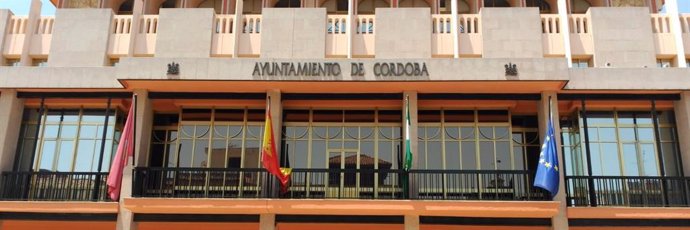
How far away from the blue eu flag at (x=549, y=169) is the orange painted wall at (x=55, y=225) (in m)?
12.0

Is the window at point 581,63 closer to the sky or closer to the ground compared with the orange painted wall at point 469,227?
closer to the sky

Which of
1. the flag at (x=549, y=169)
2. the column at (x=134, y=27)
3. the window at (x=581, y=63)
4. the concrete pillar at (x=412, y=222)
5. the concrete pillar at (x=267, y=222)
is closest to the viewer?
the flag at (x=549, y=169)

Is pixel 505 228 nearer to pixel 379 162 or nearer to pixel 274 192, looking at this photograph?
pixel 379 162

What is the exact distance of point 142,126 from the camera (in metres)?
18.8

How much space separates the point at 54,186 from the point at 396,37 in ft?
36.5

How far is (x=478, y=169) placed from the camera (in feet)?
63.6

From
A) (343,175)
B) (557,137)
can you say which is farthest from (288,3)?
(557,137)

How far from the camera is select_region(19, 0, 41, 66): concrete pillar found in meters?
20.3

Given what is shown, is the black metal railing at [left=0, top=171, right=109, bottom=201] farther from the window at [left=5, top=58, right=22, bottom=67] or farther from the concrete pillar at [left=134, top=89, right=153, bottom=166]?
the window at [left=5, top=58, right=22, bottom=67]

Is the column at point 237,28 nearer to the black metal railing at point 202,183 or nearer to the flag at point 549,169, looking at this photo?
the black metal railing at point 202,183

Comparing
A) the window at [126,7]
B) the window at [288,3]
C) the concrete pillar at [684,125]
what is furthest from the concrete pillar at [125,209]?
the concrete pillar at [684,125]

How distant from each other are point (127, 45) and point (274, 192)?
7000 mm

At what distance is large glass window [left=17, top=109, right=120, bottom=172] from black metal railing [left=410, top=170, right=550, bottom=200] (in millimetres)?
9656

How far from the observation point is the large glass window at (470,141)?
19547 millimetres
